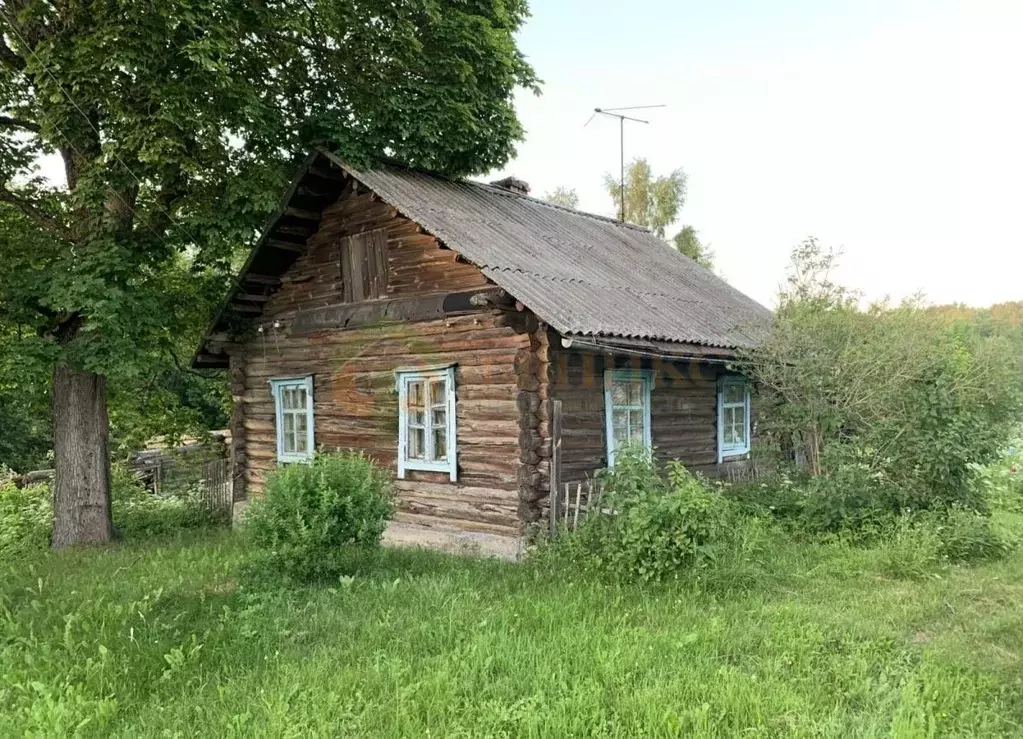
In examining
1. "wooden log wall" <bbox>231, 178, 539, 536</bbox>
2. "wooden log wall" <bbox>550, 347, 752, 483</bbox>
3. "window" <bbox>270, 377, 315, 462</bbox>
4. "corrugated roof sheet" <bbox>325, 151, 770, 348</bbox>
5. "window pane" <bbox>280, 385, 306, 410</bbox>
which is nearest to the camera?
"corrugated roof sheet" <bbox>325, 151, 770, 348</bbox>

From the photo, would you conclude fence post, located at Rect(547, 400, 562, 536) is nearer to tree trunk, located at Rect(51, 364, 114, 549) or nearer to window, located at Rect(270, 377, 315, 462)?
window, located at Rect(270, 377, 315, 462)

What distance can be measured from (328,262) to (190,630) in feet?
21.8

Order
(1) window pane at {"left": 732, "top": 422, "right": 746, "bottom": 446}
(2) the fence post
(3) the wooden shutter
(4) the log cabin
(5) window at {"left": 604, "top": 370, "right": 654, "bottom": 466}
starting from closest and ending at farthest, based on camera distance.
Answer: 1. (2) the fence post
2. (4) the log cabin
3. (5) window at {"left": 604, "top": 370, "right": 654, "bottom": 466}
4. (3) the wooden shutter
5. (1) window pane at {"left": 732, "top": 422, "right": 746, "bottom": 446}

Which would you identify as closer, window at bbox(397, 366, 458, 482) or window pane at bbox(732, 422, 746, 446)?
window at bbox(397, 366, 458, 482)

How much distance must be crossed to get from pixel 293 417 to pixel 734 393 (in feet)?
24.7

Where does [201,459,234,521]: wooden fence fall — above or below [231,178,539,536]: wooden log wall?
below

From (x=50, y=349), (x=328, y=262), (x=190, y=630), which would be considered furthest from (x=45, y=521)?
(x=190, y=630)

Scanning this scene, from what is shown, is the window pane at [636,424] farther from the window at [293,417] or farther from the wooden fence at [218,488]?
the wooden fence at [218,488]

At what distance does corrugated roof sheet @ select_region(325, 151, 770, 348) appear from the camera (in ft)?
29.1

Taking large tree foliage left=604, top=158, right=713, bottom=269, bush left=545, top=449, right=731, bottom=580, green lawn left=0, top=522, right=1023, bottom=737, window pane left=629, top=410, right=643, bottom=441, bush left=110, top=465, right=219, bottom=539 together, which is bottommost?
bush left=110, top=465, right=219, bottom=539

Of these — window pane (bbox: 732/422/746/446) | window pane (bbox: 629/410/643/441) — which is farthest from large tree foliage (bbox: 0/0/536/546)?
window pane (bbox: 732/422/746/446)

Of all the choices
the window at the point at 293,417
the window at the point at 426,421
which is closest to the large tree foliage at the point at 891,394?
the window at the point at 426,421

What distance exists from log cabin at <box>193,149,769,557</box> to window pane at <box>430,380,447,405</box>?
0.03m

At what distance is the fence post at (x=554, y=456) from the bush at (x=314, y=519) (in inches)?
78.7
